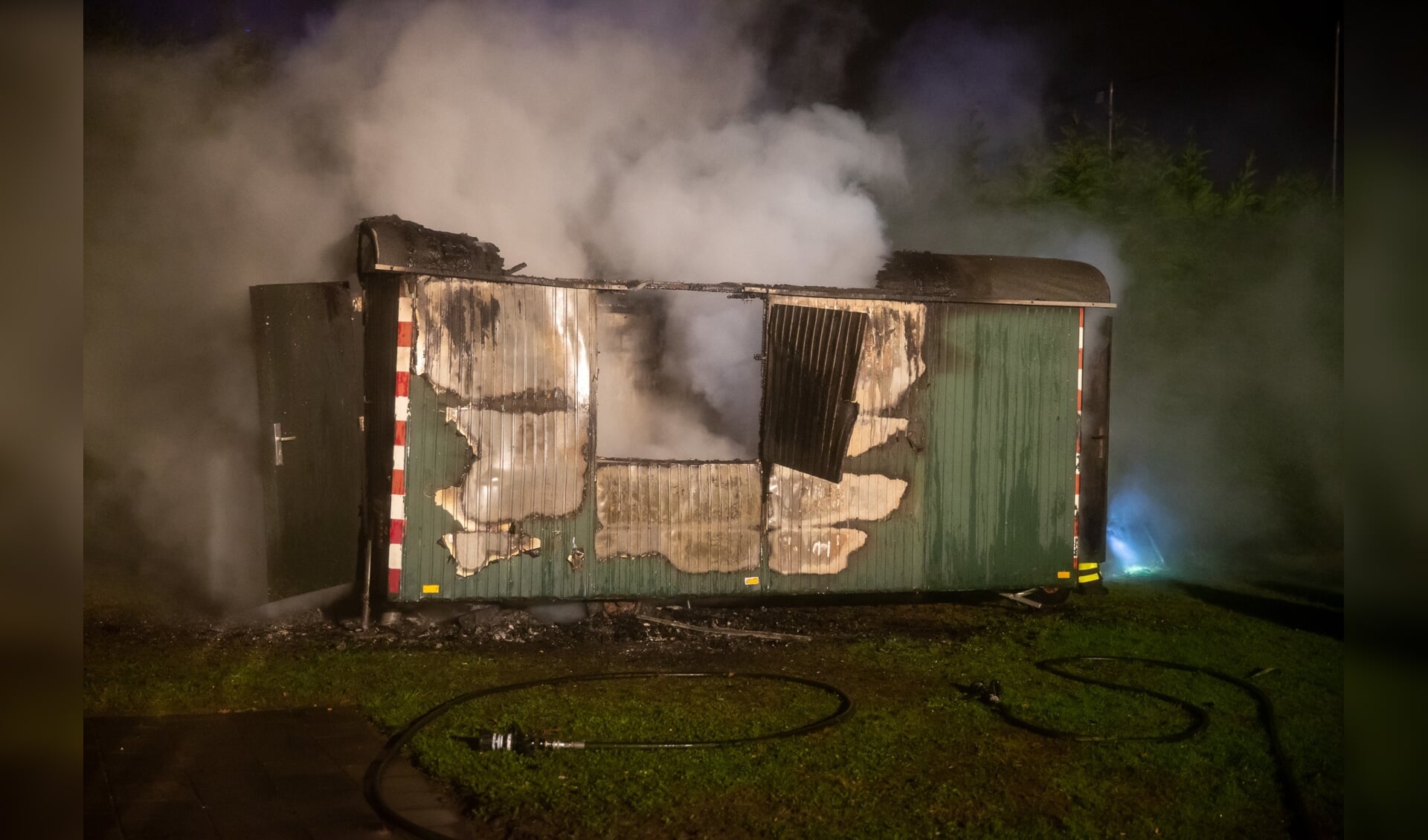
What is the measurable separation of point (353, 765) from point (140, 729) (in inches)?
53.7

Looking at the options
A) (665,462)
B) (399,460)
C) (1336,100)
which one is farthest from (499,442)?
(1336,100)

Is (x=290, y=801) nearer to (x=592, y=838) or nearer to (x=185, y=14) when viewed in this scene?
(x=592, y=838)

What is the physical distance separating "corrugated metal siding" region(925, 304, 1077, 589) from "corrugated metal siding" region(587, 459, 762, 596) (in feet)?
5.63

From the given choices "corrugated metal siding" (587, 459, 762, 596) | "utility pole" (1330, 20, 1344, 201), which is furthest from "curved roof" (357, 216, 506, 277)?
"utility pole" (1330, 20, 1344, 201)

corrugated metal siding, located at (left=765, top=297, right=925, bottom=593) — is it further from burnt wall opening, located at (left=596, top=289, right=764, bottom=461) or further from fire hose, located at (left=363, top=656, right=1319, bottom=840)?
fire hose, located at (left=363, top=656, right=1319, bottom=840)

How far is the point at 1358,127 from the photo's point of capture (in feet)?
7.14

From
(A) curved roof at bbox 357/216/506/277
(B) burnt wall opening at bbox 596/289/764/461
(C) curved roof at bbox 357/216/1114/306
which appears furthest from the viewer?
(B) burnt wall opening at bbox 596/289/764/461

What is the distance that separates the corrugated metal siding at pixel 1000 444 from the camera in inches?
332

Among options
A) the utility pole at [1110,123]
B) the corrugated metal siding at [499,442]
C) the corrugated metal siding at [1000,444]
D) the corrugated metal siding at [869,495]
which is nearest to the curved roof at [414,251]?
the corrugated metal siding at [499,442]

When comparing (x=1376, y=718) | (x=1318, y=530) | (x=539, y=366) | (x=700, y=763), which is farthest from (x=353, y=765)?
(x=1318, y=530)

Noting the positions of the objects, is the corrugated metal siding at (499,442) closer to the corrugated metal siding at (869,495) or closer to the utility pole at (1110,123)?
the corrugated metal siding at (869,495)

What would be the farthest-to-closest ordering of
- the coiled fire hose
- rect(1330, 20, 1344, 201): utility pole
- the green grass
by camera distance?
rect(1330, 20, 1344, 201): utility pole → the green grass → the coiled fire hose

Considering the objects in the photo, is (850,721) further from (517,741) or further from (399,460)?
(399,460)

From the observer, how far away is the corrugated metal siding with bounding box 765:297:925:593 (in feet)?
26.3
